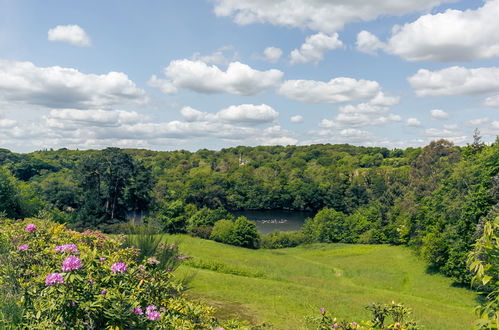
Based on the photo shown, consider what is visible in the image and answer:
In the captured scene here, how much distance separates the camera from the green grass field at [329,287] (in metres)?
14.2

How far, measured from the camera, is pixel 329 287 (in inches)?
930

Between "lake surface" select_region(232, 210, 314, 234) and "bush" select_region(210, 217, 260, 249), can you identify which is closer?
"bush" select_region(210, 217, 260, 249)

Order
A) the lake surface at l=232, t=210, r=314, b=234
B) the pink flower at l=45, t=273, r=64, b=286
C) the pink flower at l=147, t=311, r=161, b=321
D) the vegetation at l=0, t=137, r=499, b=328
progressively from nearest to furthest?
the pink flower at l=45, t=273, r=64, b=286 → the pink flower at l=147, t=311, r=161, b=321 → the vegetation at l=0, t=137, r=499, b=328 → the lake surface at l=232, t=210, r=314, b=234

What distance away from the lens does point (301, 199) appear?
10375 centimetres

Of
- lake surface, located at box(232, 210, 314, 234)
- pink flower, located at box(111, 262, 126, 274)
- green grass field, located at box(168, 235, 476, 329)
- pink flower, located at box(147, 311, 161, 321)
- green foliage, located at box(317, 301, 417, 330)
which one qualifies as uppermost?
pink flower, located at box(111, 262, 126, 274)

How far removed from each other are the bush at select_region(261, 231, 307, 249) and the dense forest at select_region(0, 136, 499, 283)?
0.20 metres

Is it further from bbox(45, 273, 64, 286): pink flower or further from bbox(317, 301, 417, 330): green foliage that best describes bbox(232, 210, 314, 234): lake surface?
bbox(45, 273, 64, 286): pink flower

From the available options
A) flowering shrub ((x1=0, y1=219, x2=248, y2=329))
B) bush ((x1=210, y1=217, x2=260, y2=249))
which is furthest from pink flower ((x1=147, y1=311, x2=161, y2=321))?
bush ((x1=210, y1=217, x2=260, y2=249))

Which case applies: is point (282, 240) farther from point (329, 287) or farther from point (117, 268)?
point (117, 268)

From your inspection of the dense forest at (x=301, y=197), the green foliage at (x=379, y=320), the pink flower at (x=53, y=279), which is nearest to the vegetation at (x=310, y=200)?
the dense forest at (x=301, y=197)

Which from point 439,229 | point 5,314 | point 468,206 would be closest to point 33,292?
point 5,314

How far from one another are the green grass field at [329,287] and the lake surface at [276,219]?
3297 centimetres

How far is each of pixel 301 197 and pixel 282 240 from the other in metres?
46.1

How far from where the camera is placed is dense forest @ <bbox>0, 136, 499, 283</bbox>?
2761cm
